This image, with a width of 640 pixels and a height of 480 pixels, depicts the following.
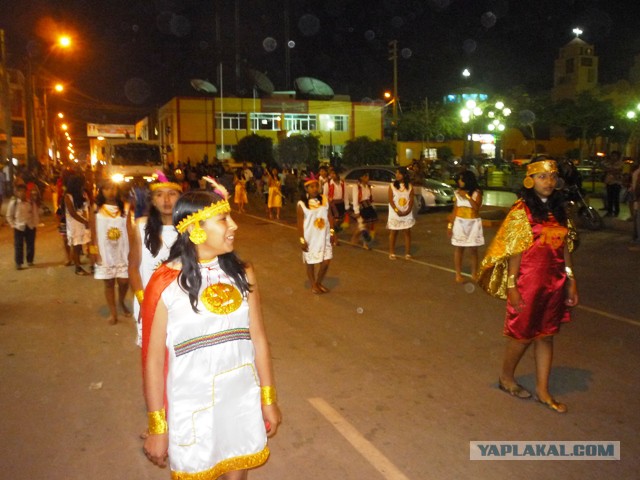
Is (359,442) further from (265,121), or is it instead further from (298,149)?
(265,121)

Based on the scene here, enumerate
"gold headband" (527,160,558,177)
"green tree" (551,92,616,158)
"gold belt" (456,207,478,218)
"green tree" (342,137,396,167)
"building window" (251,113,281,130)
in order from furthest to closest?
"building window" (251,113,281,130)
"green tree" (342,137,396,167)
"green tree" (551,92,616,158)
"gold belt" (456,207,478,218)
"gold headband" (527,160,558,177)

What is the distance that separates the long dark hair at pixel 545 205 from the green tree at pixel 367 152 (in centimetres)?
3937

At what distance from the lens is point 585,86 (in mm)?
67812

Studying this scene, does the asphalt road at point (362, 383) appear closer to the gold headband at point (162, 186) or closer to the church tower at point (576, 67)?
the gold headband at point (162, 186)

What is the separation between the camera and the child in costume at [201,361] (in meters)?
2.72

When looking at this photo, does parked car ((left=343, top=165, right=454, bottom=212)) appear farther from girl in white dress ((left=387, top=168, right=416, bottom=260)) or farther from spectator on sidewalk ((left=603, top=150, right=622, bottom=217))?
girl in white dress ((left=387, top=168, right=416, bottom=260))

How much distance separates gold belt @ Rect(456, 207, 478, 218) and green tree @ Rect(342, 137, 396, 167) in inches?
1353

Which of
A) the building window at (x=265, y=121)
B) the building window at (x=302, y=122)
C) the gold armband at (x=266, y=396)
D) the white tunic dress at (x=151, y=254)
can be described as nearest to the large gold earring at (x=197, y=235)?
the gold armband at (x=266, y=396)

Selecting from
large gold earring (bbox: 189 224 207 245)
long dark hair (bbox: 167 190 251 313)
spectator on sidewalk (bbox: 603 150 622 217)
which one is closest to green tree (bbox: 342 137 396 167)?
spectator on sidewalk (bbox: 603 150 622 217)

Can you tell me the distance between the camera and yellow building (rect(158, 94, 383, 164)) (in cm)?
5909

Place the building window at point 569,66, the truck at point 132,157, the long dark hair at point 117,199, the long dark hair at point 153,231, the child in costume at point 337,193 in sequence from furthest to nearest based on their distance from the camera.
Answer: the building window at point 569,66, the truck at point 132,157, the child in costume at point 337,193, the long dark hair at point 117,199, the long dark hair at point 153,231

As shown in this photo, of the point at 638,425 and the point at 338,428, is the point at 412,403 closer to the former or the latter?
the point at 338,428

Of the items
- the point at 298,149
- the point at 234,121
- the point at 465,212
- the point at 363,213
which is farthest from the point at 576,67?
the point at 465,212

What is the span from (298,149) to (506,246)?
151 feet
